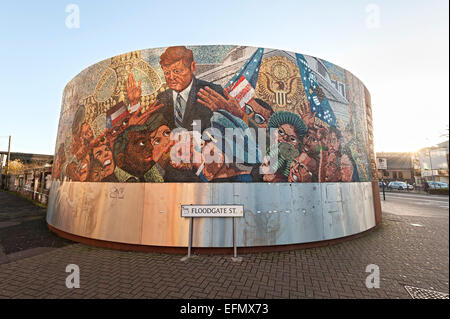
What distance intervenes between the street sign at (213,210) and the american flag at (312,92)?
4.46 metres

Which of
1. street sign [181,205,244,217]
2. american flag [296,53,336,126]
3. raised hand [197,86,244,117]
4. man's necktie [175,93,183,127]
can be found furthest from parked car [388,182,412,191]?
man's necktie [175,93,183,127]

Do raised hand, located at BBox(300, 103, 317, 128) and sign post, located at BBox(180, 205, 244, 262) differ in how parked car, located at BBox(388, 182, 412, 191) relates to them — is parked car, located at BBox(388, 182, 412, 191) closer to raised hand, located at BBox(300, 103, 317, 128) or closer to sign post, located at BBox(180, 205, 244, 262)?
raised hand, located at BBox(300, 103, 317, 128)

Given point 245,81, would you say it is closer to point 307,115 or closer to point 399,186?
point 307,115

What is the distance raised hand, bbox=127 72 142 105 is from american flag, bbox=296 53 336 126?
5.74m

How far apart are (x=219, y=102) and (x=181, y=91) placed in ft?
4.29

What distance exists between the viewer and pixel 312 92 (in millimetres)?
7133

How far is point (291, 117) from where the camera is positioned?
263 inches

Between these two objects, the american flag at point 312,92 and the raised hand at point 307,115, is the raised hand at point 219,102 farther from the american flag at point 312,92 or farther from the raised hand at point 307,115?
the american flag at point 312,92

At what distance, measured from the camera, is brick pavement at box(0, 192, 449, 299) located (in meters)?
3.73

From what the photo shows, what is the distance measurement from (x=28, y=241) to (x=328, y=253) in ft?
32.2

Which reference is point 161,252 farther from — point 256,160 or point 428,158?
point 428,158

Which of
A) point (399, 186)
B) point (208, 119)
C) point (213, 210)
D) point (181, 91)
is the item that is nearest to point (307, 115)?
point (208, 119)

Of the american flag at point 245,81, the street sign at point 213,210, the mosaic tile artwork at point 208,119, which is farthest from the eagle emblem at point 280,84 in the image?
the street sign at point 213,210

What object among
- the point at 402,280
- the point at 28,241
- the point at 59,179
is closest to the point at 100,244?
the point at 28,241
